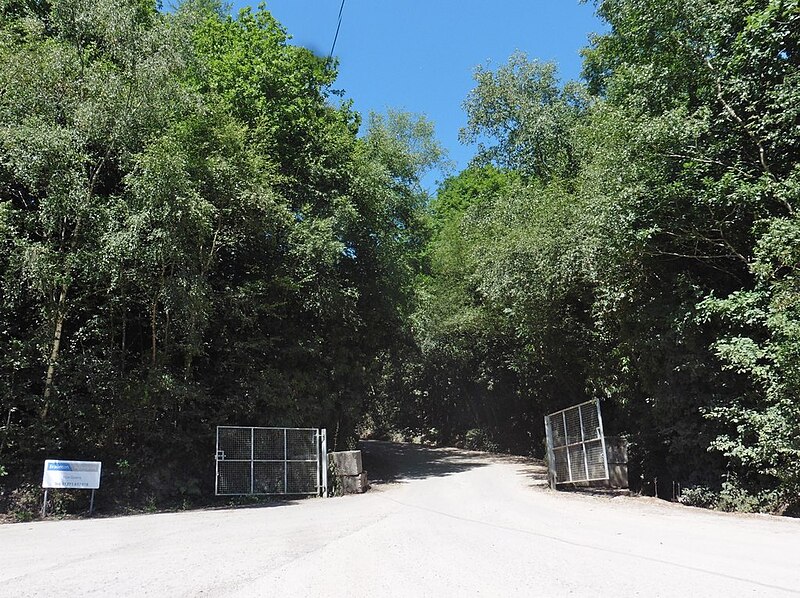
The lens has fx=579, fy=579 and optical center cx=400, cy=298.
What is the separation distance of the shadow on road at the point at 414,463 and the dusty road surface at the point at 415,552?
6975 mm

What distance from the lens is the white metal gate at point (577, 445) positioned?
13.2 meters

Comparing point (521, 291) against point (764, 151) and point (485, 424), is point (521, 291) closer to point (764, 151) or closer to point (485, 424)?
point (764, 151)

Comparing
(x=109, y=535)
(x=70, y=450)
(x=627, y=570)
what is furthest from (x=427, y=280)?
(x=627, y=570)

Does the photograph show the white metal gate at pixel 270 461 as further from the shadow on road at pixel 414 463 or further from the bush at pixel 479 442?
the bush at pixel 479 442

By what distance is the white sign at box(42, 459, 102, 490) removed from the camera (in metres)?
11.2

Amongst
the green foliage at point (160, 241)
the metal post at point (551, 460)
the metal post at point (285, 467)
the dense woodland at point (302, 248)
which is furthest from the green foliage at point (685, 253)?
the metal post at point (285, 467)

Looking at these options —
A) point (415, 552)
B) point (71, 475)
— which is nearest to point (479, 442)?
point (71, 475)

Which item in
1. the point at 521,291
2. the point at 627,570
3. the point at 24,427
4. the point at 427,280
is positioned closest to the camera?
the point at 627,570

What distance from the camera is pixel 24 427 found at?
38.9ft

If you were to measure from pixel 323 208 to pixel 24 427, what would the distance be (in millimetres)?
9000

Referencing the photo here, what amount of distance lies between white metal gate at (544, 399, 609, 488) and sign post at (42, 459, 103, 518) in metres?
10.6

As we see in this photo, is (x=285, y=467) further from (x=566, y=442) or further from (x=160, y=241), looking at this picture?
(x=566, y=442)

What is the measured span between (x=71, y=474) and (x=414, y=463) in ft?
47.3

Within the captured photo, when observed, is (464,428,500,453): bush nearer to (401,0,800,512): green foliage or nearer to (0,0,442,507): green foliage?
(401,0,800,512): green foliage
